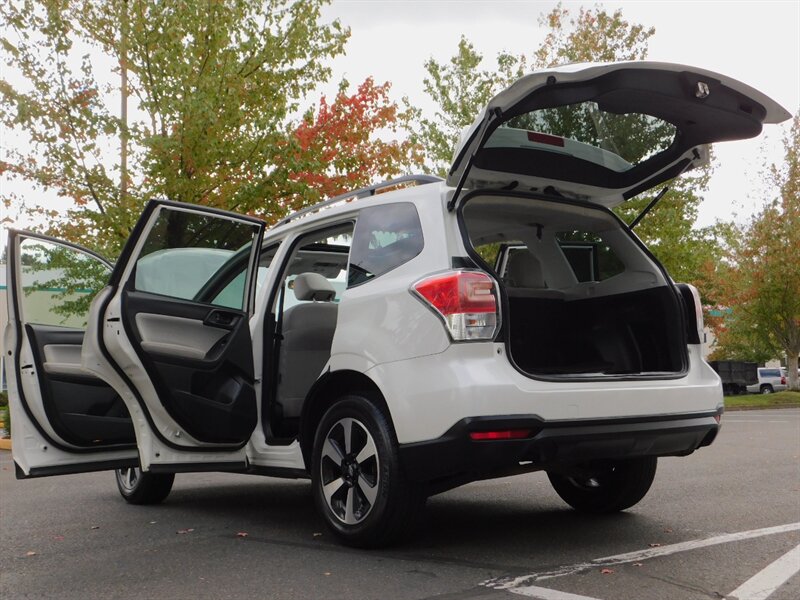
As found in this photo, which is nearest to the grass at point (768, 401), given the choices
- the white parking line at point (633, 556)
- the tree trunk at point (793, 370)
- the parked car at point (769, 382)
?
the tree trunk at point (793, 370)

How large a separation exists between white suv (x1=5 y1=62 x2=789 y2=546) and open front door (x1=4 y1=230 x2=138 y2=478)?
1cm

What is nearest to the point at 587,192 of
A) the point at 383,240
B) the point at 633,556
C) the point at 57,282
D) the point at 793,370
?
the point at 383,240

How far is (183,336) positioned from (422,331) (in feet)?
5.51

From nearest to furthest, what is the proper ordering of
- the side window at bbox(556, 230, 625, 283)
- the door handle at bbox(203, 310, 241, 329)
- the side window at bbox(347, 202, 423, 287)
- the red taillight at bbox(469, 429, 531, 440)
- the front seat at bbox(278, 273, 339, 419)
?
1. the red taillight at bbox(469, 429, 531, 440)
2. the side window at bbox(347, 202, 423, 287)
3. the door handle at bbox(203, 310, 241, 329)
4. the side window at bbox(556, 230, 625, 283)
5. the front seat at bbox(278, 273, 339, 419)

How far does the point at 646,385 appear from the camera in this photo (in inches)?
178

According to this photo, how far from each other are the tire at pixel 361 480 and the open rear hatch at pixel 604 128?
124 cm

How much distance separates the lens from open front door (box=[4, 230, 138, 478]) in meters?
5.13

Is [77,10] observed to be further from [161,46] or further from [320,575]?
[320,575]

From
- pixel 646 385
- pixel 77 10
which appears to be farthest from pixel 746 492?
pixel 77 10

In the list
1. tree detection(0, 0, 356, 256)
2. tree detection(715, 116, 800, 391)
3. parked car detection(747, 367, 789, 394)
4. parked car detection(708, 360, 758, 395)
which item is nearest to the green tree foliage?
tree detection(0, 0, 356, 256)

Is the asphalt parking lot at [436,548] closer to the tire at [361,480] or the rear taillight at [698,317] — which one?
the tire at [361,480]

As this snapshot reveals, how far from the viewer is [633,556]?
14.3ft

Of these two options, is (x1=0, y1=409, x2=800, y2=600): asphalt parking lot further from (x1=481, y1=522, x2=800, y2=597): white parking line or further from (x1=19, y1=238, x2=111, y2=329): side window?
(x1=19, y1=238, x2=111, y2=329): side window

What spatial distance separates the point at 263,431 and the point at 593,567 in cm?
228
